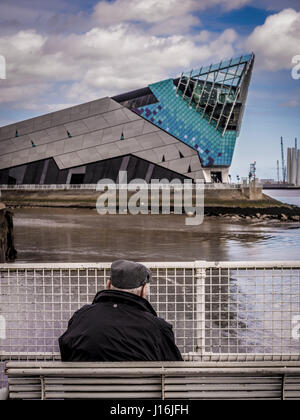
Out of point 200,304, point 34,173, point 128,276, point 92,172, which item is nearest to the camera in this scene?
point 128,276

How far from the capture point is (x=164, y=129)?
62.5 meters

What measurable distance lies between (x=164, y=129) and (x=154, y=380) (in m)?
61.3

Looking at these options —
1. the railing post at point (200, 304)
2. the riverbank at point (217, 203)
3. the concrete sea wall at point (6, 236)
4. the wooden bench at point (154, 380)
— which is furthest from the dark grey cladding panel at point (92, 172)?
the wooden bench at point (154, 380)

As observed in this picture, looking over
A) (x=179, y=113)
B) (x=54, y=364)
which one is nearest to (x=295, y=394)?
(x=54, y=364)

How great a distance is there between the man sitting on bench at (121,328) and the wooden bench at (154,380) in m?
0.26

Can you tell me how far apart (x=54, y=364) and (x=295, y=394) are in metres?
1.03

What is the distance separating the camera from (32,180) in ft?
234

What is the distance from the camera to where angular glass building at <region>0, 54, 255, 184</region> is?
204 feet

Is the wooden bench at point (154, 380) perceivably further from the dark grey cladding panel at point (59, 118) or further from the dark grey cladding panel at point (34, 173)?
the dark grey cladding panel at point (34, 173)

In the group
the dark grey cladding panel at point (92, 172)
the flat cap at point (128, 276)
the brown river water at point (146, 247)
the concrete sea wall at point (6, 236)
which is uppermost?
the dark grey cladding panel at point (92, 172)

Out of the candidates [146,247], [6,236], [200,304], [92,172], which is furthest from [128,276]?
[92,172]

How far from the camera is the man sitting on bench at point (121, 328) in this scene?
95.2 inches

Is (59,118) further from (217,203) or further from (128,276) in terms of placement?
(128,276)
